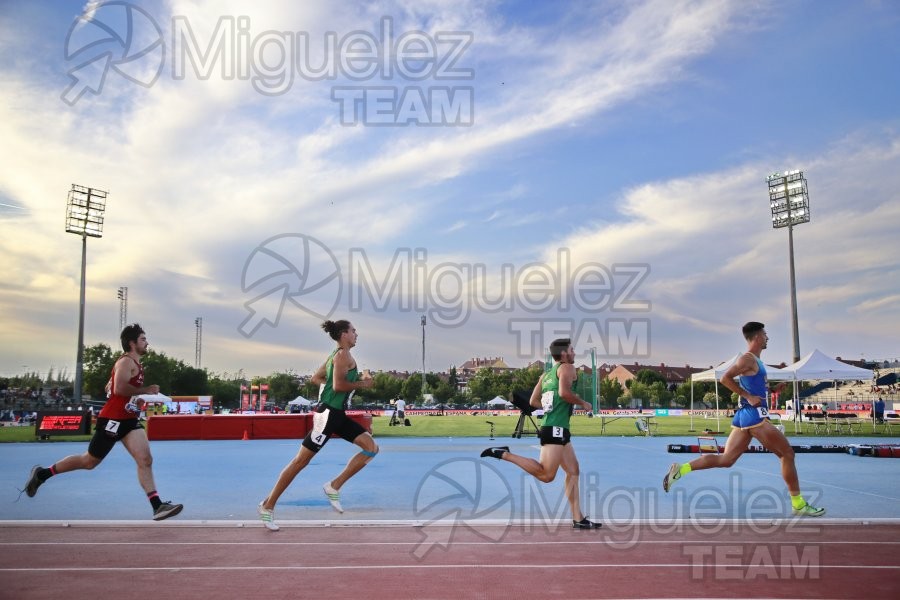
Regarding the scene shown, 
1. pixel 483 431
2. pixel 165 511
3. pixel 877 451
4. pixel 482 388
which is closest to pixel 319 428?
pixel 165 511

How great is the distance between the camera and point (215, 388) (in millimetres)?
124125

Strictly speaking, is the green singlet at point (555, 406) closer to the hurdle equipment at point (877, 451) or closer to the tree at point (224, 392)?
the hurdle equipment at point (877, 451)

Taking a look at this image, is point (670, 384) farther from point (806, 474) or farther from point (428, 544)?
point (428, 544)

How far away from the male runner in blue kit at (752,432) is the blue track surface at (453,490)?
373 mm

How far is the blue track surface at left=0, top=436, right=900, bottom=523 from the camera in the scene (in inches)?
326

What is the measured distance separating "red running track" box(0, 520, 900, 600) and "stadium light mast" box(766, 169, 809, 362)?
41444 mm

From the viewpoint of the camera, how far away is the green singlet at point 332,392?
7.64 metres

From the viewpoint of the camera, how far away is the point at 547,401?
7.65m

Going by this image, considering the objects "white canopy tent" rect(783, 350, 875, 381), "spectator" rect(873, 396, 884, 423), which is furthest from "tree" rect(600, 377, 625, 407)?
"white canopy tent" rect(783, 350, 875, 381)

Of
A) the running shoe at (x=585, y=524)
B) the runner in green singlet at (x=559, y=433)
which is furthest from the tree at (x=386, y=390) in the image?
the running shoe at (x=585, y=524)

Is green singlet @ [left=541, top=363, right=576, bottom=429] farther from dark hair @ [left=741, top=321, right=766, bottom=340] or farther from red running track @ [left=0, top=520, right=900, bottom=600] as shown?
dark hair @ [left=741, top=321, right=766, bottom=340]

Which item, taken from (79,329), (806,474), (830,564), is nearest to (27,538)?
(830,564)

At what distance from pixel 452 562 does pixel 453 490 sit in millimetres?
4619

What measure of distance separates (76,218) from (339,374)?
1678 inches
